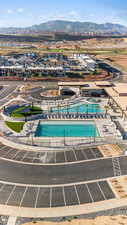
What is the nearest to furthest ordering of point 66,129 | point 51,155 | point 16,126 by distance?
point 51,155 < point 66,129 < point 16,126

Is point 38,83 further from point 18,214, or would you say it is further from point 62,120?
point 18,214

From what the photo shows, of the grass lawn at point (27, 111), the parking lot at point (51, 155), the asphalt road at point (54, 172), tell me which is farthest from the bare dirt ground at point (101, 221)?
the grass lawn at point (27, 111)

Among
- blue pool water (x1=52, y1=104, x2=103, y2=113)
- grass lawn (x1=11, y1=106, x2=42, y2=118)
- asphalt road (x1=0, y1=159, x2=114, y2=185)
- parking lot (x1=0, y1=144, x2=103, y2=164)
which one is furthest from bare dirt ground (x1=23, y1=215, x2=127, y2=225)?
blue pool water (x1=52, y1=104, x2=103, y2=113)

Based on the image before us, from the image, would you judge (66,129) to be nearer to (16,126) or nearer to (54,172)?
(16,126)

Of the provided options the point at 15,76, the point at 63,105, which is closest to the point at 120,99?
the point at 63,105

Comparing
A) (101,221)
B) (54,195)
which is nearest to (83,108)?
(54,195)

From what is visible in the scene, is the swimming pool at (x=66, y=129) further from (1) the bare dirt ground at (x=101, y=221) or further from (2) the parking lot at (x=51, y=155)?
(1) the bare dirt ground at (x=101, y=221)
